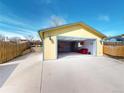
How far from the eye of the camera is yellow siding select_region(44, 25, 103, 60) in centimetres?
1046

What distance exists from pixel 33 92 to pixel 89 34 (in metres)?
10.5

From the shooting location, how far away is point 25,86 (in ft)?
14.1

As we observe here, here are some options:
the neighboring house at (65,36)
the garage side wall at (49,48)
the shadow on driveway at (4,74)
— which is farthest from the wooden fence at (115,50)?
the shadow on driveway at (4,74)

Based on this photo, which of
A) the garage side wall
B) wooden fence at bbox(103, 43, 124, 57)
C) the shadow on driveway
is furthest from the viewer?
wooden fence at bbox(103, 43, 124, 57)

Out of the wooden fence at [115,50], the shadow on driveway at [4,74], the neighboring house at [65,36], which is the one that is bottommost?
the shadow on driveway at [4,74]

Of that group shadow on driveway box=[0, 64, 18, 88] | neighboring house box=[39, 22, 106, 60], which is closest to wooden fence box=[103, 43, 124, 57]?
neighboring house box=[39, 22, 106, 60]

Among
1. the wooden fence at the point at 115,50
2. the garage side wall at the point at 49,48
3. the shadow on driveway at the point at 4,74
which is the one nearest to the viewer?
the shadow on driveway at the point at 4,74

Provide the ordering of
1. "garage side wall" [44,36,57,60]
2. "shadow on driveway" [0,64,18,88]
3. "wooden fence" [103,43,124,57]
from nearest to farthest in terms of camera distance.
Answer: "shadow on driveway" [0,64,18,88], "garage side wall" [44,36,57,60], "wooden fence" [103,43,124,57]

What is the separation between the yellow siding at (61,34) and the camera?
1046cm

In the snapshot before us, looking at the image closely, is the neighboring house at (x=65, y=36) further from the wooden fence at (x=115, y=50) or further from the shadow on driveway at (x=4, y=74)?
the shadow on driveway at (x=4, y=74)

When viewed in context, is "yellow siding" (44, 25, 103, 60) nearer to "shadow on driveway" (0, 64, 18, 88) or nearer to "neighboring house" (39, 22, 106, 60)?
"neighboring house" (39, 22, 106, 60)

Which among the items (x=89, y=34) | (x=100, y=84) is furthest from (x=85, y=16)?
(x=100, y=84)

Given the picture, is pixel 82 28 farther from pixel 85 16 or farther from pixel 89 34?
pixel 85 16

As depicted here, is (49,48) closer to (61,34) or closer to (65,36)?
(61,34)
